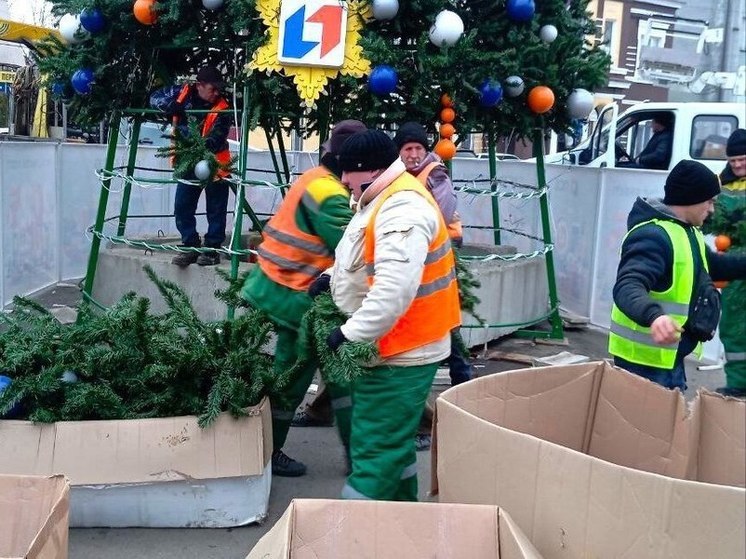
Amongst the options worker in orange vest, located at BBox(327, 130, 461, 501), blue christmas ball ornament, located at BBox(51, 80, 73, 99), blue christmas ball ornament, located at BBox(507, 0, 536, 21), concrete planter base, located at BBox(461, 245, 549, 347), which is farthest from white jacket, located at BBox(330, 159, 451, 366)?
blue christmas ball ornament, located at BBox(51, 80, 73, 99)

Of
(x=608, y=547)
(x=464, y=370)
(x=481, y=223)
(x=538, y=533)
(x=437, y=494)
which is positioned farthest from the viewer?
(x=481, y=223)

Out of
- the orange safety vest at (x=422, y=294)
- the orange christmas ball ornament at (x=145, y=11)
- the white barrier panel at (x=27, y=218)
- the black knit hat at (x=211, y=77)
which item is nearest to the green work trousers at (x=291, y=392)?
the orange safety vest at (x=422, y=294)

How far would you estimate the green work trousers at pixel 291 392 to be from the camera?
157 inches

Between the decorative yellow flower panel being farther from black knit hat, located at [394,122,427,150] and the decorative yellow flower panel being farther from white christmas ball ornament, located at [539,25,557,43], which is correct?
white christmas ball ornament, located at [539,25,557,43]

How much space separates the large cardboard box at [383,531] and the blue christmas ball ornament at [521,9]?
4519 mm

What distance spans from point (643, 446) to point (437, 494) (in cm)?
64

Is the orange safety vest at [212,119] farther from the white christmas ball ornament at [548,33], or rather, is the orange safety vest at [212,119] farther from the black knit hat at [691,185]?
the black knit hat at [691,185]

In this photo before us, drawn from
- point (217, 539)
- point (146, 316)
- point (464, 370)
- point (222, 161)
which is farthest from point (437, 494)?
point (222, 161)

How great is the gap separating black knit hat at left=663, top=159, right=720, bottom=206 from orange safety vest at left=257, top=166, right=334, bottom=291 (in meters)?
1.49

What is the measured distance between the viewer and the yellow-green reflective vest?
3328mm

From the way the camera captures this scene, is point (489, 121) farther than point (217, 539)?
Yes

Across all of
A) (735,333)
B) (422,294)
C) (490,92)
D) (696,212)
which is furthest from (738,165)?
(422,294)

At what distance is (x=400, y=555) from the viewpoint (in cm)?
225

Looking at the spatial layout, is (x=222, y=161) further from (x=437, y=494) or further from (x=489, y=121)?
(x=437, y=494)
